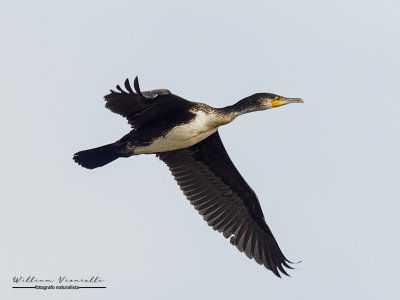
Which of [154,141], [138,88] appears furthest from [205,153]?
[138,88]

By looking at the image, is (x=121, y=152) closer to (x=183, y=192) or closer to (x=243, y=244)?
(x=183, y=192)

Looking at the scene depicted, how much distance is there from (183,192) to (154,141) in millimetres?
1528

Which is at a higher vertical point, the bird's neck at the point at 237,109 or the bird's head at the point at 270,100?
the bird's head at the point at 270,100

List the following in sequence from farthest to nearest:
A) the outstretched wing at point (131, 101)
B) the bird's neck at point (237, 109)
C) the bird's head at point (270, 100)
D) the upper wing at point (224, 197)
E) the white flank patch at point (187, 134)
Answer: the upper wing at point (224, 197)
the bird's head at point (270, 100)
the bird's neck at point (237, 109)
the white flank patch at point (187, 134)
the outstretched wing at point (131, 101)

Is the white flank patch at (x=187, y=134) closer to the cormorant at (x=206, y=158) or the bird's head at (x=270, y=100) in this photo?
the cormorant at (x=206, y=158)

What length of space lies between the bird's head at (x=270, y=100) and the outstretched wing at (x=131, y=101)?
1595 millimetres

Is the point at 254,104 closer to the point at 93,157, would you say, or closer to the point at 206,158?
the point at 206,158

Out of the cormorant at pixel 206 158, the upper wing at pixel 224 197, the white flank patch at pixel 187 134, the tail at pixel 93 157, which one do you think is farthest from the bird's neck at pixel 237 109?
the tail at pixel 93 157

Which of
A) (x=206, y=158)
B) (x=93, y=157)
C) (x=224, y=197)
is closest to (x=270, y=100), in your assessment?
(x=206, y=158)

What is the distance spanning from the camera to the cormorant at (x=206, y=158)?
→ 39.8ft

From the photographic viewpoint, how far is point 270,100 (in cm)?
1280

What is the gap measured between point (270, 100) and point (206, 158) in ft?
4.70

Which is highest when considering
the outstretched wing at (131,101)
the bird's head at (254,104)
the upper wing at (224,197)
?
the bird's head at (254,104)

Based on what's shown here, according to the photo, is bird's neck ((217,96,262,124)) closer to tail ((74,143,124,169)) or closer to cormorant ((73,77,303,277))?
cormorant ((73,77,303,277))
